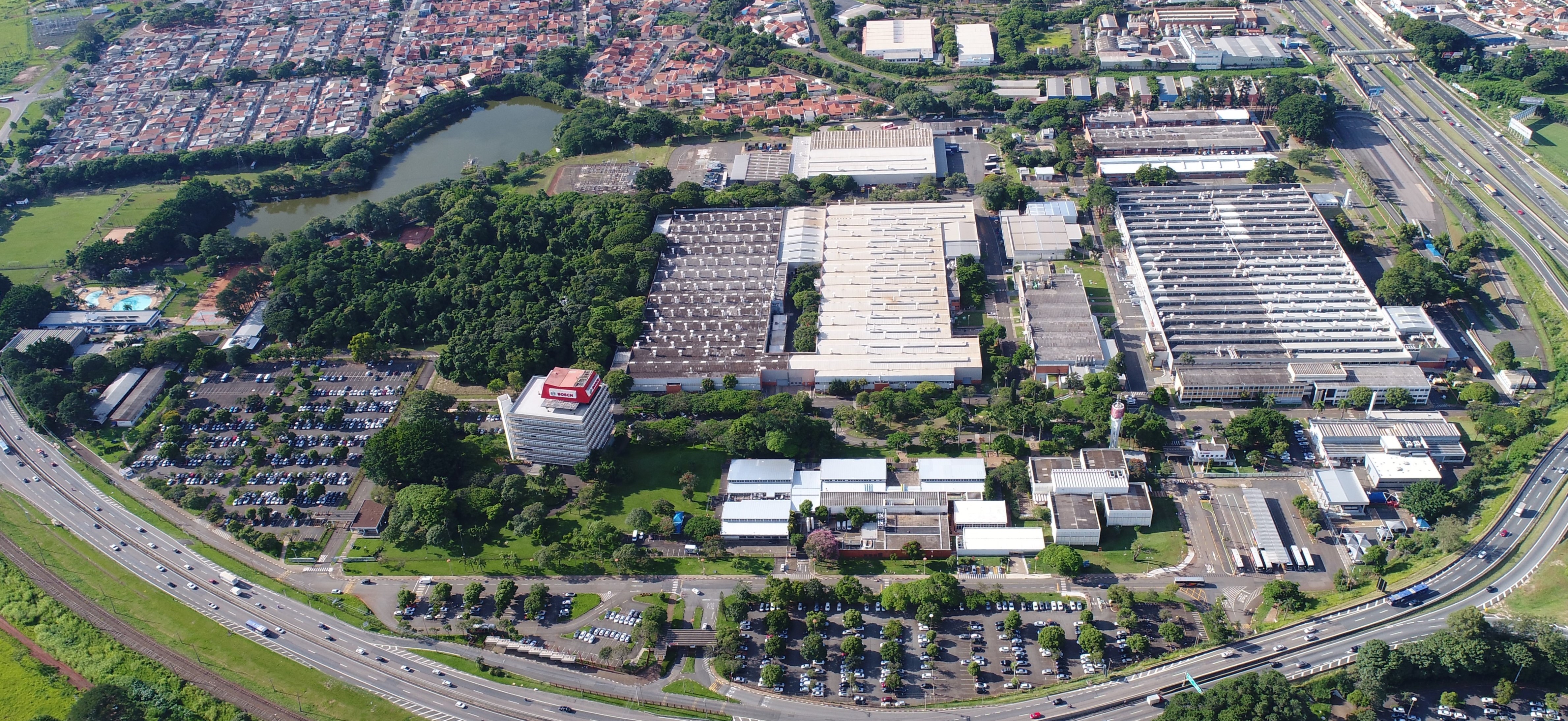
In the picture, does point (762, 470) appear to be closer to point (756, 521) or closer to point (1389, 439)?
point (756, 521)

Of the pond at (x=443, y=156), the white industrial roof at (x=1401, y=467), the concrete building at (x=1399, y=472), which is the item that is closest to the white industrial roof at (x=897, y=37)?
the pond at (x=443, y=156)

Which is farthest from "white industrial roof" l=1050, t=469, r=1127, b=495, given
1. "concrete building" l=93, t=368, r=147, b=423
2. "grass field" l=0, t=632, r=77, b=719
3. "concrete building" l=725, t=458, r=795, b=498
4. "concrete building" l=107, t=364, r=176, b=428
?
"concrete building" l=93, t=368, r=147, b=423

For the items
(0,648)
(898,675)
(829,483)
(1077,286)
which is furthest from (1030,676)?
(0,648)

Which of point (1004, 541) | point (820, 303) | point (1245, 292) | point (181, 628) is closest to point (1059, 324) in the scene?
point (1245, 292)

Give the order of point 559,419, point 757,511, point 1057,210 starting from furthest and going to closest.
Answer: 1. point 1057,210
2. point 559,419
3. point 757,511

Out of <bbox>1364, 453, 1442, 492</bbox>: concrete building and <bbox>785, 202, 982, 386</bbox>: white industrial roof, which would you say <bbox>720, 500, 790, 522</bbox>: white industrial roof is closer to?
<bbox>785, 202, 982, 386</bbox>: white industrial roof
